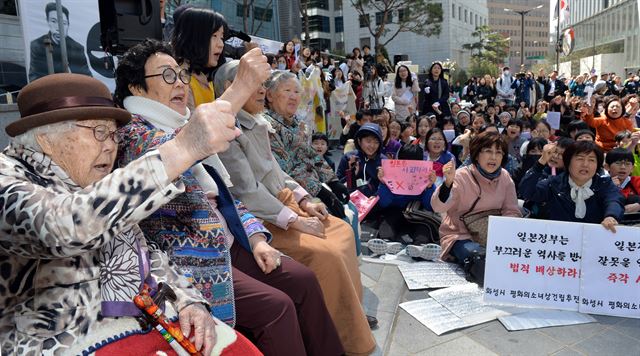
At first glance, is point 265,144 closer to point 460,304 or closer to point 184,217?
point 184,217

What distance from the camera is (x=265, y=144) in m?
2.74

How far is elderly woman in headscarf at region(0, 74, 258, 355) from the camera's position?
1127 mm

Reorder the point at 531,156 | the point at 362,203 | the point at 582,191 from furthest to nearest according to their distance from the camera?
the point at 531,156 → the point at 362,203 → the point at 582,191

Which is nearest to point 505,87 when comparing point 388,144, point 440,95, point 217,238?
point 440,95

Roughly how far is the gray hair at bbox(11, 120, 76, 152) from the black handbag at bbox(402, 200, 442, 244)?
13.0 feet

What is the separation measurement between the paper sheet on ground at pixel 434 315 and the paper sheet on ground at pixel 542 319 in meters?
0.30

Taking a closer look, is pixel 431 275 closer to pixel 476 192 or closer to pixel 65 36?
pixel 476 192

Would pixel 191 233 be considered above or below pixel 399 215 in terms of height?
above

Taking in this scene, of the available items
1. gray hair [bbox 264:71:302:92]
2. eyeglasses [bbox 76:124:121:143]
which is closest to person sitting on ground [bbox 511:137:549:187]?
gray hair [bbox 264:71:302:92]

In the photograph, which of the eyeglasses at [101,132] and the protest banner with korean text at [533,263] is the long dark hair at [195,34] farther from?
the protest banner with korean text at [533,263]

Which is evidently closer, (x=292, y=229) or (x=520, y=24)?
(x=292, y=229)

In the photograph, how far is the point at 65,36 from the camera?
6.50 meters

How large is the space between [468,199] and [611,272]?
1140mm

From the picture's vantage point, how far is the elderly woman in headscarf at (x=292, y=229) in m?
2.48
